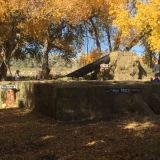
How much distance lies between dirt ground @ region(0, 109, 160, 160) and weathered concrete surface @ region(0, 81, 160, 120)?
325 millimetres

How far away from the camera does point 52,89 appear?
318 inches

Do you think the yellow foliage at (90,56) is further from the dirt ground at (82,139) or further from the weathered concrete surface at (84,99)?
the dirt ground at (82,139)

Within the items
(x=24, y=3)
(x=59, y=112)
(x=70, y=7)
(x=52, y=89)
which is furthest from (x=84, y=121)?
(x=70, y=7)

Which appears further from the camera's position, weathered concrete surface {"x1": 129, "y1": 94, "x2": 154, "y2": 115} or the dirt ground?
weathered concrete surface {"x1": 129, "y1": 94, "x2": 154, "y2": 115}

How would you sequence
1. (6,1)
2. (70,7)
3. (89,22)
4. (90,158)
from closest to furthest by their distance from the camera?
(90,158) < (6,1) < (70,7) < (89,22)

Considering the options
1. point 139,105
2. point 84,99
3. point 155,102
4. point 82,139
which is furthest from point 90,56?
point 82,139

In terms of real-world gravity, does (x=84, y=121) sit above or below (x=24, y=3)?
below

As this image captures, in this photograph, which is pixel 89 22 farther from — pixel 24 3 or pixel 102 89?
pixel 102 89

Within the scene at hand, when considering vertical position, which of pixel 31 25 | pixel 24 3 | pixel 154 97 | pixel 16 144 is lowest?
pixel 16 144

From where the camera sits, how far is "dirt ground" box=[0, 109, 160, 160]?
4484 mm

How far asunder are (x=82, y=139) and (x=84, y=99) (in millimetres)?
2441

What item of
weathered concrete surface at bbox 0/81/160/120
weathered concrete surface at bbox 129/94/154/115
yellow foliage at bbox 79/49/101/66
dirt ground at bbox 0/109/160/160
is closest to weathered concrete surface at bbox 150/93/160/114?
weathered concrete surface at bbox 0/81/160/120

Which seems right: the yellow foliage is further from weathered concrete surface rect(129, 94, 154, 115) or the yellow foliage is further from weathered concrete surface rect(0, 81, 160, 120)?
weathered concrete surface rect(129, 94, 154, 115)

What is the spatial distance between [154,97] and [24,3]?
10.9m
